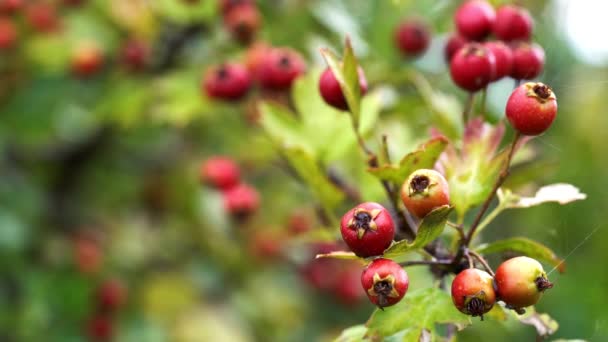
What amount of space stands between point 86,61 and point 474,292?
164 centimetres

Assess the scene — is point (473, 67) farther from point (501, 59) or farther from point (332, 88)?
point (332, 88)

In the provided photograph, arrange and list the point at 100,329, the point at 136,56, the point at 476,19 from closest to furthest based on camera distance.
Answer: the point at 476,19, the point at 136,56, the point at 100,329

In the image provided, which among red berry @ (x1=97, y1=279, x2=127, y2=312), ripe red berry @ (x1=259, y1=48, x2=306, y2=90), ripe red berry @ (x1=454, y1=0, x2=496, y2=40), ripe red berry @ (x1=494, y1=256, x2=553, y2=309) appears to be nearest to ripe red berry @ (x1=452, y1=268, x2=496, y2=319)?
A: ripe red berry @ (x1=494, y1=256, x2=553, y2=309)

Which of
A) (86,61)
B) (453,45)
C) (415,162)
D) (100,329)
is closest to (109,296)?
(100,329)

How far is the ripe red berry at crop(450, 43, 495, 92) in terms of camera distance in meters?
1.07

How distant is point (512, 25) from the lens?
3.94ft

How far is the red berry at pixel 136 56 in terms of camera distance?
2.10 meters

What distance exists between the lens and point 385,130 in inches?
61.4

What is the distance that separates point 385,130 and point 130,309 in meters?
1.43

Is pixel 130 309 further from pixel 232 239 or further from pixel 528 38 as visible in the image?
pixel 528 38

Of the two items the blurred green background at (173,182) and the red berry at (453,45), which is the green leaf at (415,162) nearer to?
the red berry at (453,45)

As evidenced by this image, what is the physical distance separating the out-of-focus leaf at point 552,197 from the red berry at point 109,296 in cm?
171

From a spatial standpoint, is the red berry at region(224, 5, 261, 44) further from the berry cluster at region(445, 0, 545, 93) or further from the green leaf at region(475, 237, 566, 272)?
the green leaf at region(475, 237, 566, 272)

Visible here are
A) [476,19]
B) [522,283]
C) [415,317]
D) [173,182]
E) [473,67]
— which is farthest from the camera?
[173,182]
